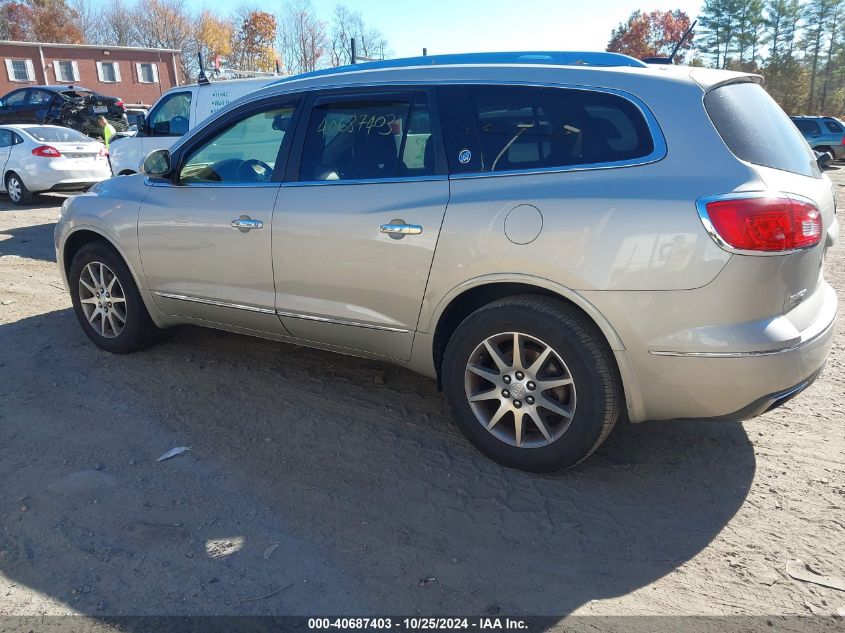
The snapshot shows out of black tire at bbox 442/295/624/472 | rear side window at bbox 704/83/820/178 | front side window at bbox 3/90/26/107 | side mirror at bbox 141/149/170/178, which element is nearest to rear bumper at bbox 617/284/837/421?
black tire at bbox 442/295/624/472

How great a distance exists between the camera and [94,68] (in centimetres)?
4559

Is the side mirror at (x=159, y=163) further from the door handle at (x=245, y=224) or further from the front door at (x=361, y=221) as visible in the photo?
the front door at (x=361, y=221)

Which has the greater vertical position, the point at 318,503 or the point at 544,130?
the point at 544,130

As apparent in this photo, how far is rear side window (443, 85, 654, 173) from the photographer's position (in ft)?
9.77

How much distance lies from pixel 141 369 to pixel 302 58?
5553cm

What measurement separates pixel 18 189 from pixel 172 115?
15.1 feet

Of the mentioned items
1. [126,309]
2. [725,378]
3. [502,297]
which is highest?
[502,297]

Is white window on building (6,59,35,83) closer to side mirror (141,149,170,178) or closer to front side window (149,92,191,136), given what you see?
front side window (149,92,191,136)

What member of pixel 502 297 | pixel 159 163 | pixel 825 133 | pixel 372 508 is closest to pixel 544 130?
pixel 502 297

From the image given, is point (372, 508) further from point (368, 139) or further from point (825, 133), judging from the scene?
point (825, 133)

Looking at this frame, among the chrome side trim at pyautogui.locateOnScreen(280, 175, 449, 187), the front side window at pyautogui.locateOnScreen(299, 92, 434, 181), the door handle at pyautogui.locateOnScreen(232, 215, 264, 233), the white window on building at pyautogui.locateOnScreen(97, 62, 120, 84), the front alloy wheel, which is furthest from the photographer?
the white window on building at pyautogui.locateOnScreen(97, 62, 120, 84)

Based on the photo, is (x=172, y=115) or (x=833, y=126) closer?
(x=172, y=115)

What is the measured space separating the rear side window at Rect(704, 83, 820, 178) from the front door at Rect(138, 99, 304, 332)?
2344mm

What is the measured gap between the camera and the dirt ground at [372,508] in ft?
8.22
